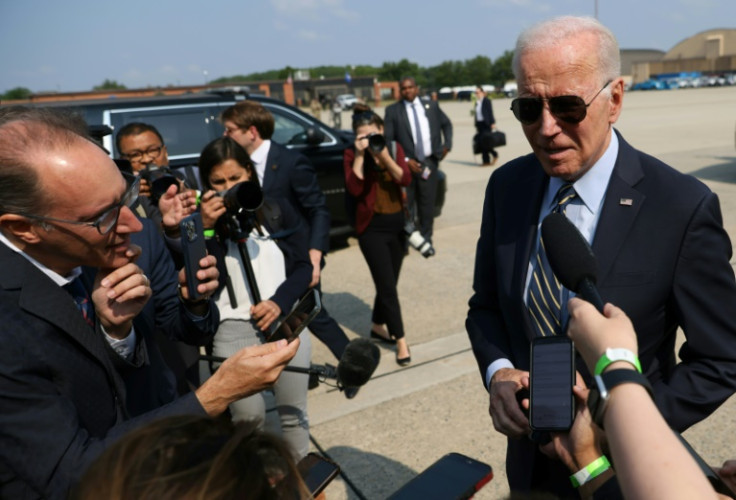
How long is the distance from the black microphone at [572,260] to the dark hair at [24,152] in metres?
1.34

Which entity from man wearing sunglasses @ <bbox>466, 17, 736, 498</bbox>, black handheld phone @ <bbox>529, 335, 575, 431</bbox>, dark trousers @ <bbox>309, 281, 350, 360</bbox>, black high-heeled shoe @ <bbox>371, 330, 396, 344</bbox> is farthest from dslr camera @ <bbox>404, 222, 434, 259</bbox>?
black handheld phone @ <bbox>529, 335, 575, 431</bbox>

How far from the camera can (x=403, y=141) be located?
8016mm

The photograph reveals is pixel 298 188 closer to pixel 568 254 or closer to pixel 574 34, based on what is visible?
pixel 574 34

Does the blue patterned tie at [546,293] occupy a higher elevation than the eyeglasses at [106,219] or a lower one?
lower

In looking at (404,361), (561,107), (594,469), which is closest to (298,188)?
(404,361)

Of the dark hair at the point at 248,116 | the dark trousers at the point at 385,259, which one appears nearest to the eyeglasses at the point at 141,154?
the dark hair at the point at 248,116

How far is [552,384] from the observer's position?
1.35 m

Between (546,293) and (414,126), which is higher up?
(414,126)

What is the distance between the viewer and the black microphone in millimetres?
1289

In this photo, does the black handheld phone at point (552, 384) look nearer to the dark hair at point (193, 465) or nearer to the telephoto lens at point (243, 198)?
the dark hair at point (193, 465)

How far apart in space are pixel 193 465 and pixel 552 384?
0.82m

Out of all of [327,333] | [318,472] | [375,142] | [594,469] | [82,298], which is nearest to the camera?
[594,469]

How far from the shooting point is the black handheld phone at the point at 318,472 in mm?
1574

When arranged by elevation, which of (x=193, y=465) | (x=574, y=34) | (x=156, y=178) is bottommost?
(x=193, y=465)
